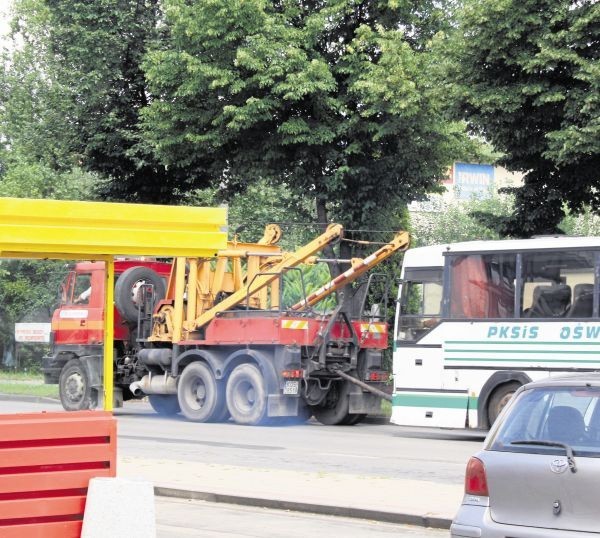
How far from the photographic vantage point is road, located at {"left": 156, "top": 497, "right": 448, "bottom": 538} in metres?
10.8

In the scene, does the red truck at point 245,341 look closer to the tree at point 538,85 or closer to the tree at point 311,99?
the tree at point 311,99

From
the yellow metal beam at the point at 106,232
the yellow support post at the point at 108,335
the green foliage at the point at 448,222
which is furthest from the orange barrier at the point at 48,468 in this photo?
the green foliage at the point at 448,222

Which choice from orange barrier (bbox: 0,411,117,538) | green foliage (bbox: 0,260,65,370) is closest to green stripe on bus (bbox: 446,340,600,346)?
green foliage (bbox: 0,260,65,370)

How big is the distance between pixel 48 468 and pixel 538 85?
52.6 ft

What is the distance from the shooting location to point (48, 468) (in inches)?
321

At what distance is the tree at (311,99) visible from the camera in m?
25.7

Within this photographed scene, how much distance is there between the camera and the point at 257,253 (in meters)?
24.6

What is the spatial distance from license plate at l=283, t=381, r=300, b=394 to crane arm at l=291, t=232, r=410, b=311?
1.64 m

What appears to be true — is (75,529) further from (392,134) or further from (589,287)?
(392,134)

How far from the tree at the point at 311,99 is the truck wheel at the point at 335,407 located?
183 inches

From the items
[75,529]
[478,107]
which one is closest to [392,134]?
[478,107]

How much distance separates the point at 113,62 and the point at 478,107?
1183 cm

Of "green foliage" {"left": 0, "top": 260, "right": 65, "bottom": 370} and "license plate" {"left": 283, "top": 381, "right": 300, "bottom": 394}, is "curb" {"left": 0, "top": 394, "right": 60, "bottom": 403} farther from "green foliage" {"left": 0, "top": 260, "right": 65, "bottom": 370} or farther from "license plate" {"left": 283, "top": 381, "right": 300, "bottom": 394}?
"green foliage" {"left": 0, "top": 260, "right": 65, "bottom": 370}

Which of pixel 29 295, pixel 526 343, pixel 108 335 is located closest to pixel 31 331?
pixel 108 335
